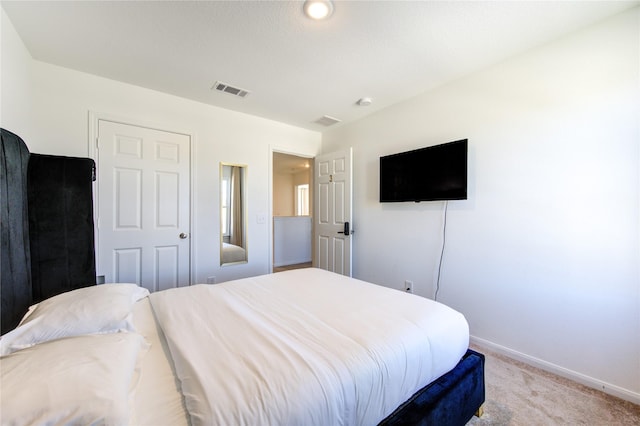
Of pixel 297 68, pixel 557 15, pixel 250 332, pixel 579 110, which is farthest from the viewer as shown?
pixel 297 68

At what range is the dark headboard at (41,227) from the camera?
1356 mm

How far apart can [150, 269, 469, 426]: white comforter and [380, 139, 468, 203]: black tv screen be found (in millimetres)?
1273

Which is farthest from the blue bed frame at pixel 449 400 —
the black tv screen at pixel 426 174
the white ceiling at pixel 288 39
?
the white ceiling at pixel 288 39

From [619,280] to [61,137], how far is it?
4.53 metres

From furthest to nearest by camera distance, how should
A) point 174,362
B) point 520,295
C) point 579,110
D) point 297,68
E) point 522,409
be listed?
point 297,68, point 520,295, point 579,110, point 522,409, point 174,362

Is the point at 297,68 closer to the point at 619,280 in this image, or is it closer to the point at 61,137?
the point at 61,137

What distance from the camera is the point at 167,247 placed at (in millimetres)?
2859

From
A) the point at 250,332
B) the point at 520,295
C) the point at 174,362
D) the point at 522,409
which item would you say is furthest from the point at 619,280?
the point at 174,362

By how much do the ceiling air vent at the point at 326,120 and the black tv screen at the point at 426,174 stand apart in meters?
0.96

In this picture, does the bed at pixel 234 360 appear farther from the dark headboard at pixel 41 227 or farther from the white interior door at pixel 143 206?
the white interior door at pixel 143 206

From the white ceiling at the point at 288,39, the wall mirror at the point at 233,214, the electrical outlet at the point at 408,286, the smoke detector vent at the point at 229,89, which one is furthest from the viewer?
the wall mirror at the point at 233,214

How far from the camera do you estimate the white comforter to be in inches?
32.6

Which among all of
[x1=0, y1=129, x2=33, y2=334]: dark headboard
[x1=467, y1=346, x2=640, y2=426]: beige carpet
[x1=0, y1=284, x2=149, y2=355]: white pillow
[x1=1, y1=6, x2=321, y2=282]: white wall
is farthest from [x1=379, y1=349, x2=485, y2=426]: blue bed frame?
[x1=1, y1=6, x2=321, y2=282]: white wall

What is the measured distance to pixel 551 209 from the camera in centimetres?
200
